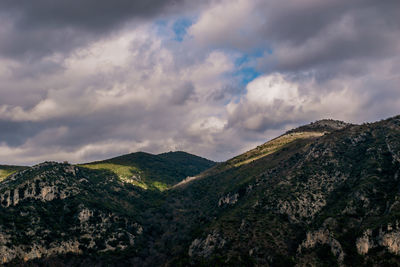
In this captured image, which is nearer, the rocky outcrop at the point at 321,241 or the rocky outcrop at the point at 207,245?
the rocky outcrop at the point at 321,241

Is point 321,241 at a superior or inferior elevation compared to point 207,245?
inferior

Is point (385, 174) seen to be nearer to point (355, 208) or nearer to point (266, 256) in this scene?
point (355, 208)

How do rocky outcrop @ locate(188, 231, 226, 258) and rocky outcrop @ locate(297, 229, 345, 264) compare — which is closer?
rocky outcrop @ locate(297, 229, 345, 264)

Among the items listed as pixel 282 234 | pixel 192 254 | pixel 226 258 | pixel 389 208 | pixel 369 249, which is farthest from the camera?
pixel 192 254

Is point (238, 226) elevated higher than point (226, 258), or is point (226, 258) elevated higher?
point (238, 226)

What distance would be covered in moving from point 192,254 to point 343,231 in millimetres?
88668

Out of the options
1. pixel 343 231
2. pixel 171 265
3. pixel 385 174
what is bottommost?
pixel 171 265

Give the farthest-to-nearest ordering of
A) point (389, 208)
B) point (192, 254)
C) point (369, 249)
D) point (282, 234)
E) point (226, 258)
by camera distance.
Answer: point (192, 254) < point (282, 234) < point (226, 258) < point (389, 208) < point (369, 249)

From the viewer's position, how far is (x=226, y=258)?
16788 centimetres

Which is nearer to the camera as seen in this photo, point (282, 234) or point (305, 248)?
point (305, 248)

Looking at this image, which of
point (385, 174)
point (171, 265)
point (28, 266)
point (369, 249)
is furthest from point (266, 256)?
point (28, 266)

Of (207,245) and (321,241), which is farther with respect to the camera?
(207,245)

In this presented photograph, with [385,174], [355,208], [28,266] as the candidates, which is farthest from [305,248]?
[28,266]

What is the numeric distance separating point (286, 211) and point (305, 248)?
40.7m
